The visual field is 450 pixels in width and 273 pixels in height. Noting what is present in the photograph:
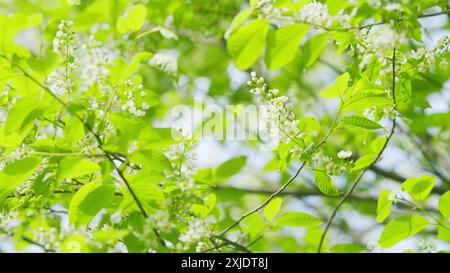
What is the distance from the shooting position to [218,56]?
25.0 ft

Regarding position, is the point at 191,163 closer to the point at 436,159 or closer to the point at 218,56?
the point at 436,159

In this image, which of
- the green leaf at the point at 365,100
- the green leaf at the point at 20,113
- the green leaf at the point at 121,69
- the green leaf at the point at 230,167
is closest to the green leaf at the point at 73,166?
the green leaf at the point at 20,113

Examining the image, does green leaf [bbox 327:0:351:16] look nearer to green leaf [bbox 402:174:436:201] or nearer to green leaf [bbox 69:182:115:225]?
green leaf [bbox 402:174:436:201]

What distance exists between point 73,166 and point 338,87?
1.09 meters

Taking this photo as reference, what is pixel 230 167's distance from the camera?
1.83m

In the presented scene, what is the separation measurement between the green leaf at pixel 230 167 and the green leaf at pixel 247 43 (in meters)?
0.29

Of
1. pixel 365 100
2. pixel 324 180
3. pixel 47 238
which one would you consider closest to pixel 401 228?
pixel 324 180

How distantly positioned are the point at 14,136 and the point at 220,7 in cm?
316

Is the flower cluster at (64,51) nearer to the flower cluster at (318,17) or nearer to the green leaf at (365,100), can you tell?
the flower cluster at (318,17)

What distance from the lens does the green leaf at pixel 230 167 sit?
5.84ft

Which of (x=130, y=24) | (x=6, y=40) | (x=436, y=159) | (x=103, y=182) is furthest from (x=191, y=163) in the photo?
(x=436, y=159)

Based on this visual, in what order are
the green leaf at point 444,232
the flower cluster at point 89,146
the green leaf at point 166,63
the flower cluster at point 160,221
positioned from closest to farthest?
1. the flower cluster at point 160,221
2. the flower cluster at point 89,146
3. the green leaf at point 444,232
4. the green leaf at point 166,63

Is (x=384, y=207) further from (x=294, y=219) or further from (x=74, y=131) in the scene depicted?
(x=74, y=131)
